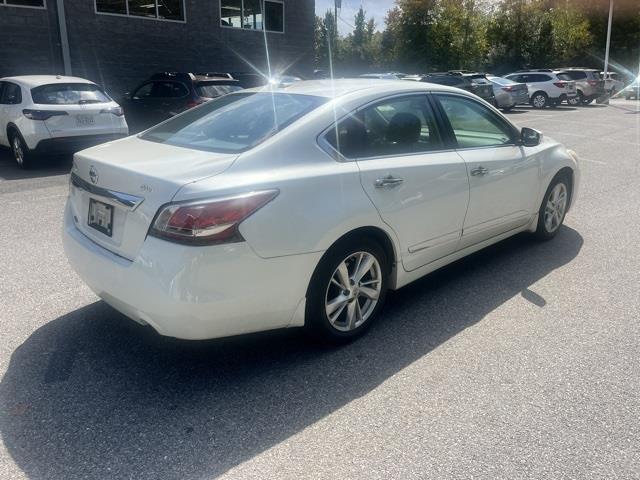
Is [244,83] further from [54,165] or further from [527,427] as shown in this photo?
[527,427]

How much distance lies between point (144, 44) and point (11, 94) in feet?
30.9

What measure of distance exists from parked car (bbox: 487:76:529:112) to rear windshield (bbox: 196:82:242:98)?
45.0 ft

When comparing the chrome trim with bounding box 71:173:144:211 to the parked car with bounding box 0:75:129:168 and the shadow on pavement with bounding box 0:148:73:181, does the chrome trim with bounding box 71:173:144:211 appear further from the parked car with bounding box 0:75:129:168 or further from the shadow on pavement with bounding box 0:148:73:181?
the parked car with bounding box 0:75:129:168

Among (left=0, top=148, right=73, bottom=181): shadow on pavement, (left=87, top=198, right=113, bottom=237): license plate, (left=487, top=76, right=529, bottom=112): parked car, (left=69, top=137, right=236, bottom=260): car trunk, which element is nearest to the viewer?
(left=69, top=137, right=236, bottom=260): car trunk

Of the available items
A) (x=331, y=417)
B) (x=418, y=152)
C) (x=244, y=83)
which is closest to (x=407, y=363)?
(x=331, y=417)

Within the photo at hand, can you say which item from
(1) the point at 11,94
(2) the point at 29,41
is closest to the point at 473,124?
(1) the point at 11,94

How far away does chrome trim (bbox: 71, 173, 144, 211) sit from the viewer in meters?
2.98

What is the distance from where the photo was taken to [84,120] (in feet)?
31.7

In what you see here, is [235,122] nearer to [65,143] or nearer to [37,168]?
[65,143]

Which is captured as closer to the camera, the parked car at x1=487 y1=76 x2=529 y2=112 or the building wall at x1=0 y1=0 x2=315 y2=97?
the building wall at x1=0 y1=0 x2=315 y2=97

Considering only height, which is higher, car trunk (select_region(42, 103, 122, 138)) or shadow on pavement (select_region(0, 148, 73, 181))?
car trunk (select_region(42, 103, 122, 138))

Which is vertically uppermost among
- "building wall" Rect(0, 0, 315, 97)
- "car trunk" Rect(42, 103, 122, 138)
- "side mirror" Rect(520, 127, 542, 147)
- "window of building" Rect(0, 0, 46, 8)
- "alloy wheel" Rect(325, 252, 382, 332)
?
"window of building" Rect(0, 0, 46, 8)

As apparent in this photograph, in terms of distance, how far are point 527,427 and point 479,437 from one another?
0.26m

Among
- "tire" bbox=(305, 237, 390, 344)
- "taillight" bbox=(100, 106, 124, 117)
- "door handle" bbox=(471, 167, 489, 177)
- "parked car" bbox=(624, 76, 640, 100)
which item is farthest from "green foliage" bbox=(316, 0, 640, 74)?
"tire" bbox=(305, 237, 390, 344)
